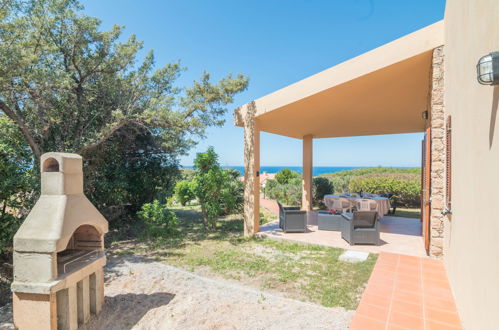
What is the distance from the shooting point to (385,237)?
7055mm

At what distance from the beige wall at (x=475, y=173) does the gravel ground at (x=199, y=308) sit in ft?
4.79

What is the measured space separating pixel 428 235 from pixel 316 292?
311cm

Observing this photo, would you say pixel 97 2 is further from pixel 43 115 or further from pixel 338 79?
pixel 338 79

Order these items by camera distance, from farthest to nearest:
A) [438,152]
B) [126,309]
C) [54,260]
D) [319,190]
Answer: [319,190] → [438,152] → [126,309] → [54,260]

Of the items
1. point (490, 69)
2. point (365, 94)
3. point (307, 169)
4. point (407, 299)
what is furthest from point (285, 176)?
point (490, 69)

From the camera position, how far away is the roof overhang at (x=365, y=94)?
16.8 feet

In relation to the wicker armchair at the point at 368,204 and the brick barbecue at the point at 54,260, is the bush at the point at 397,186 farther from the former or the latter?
the brick barbecue at the point at 54,260

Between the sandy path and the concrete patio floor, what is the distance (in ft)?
10.3

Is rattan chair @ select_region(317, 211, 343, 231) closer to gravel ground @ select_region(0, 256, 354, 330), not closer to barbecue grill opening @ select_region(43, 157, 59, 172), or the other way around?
gravel ground @ select_region(0, 256, 354, 330)

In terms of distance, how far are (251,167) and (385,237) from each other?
4.34 m

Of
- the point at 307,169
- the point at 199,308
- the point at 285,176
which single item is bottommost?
the point at 199,308

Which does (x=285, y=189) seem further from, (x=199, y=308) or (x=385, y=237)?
(x=199, y=308)

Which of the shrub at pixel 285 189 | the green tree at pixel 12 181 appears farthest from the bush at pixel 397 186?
the green tree at pixel 12 181

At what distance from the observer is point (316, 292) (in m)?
4.06
